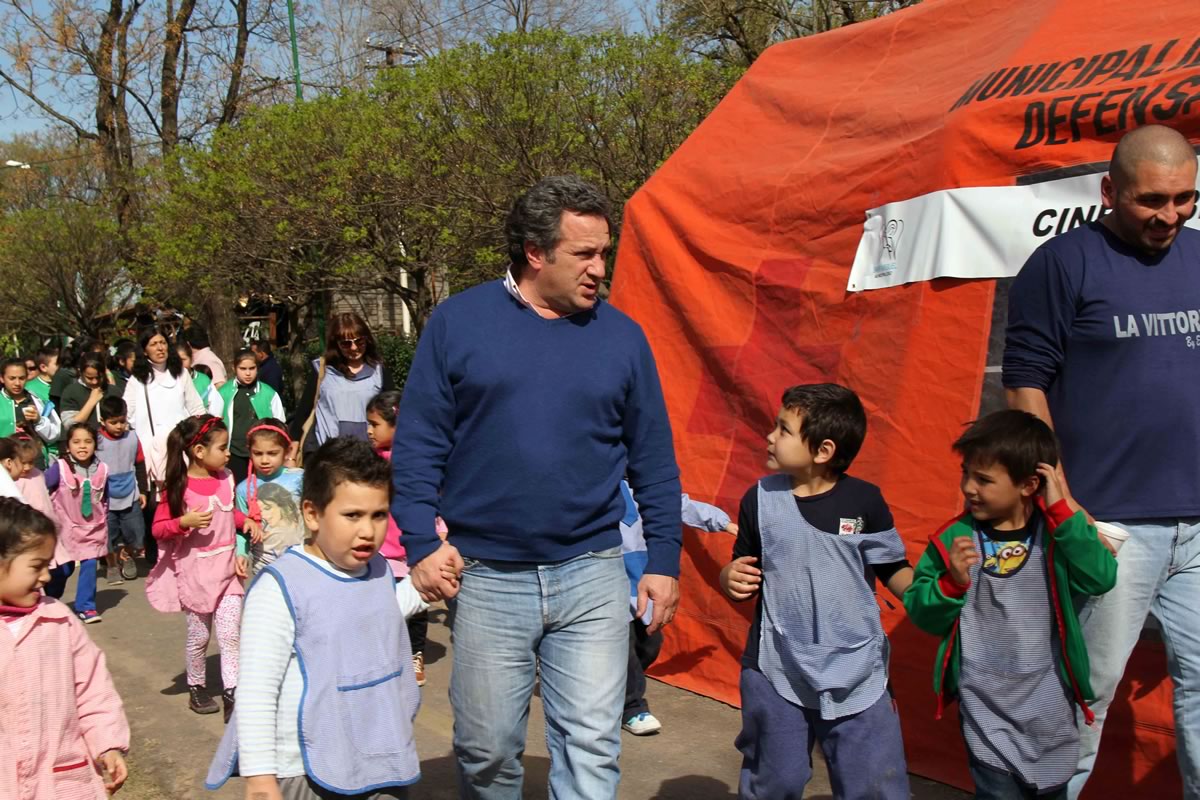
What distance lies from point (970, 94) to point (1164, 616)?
7.99ft

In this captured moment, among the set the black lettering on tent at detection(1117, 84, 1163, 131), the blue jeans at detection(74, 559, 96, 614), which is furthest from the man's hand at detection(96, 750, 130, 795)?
the blue jeans at detection(74, 559, 96, 614)

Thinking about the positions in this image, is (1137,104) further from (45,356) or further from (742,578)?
(45,356)

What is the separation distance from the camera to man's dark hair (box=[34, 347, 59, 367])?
13.7m

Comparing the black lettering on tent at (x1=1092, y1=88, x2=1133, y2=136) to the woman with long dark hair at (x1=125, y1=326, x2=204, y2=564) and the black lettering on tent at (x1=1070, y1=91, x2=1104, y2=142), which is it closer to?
the black lettering on tent at (x1=1070, y1=91, x2=1104, y2=142)

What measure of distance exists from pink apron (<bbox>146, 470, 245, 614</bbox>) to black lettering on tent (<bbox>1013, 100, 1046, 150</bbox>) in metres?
4.26

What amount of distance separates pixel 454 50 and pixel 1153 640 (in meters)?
10.3

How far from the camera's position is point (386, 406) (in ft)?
21.1

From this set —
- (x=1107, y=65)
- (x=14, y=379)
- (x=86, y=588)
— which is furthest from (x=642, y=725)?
(x=14, y=379)

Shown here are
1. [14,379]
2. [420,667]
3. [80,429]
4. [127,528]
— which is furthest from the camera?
[14,379]

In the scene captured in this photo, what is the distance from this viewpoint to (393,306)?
33.3m

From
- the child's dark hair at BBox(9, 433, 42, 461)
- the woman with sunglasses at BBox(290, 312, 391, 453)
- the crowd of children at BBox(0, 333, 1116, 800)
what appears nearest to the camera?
the crowd of children at BBox(0, 333, 1116, 800)

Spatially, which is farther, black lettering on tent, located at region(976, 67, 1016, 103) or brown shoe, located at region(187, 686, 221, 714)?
brown shoe, located at region(187, 686, 221, 714)

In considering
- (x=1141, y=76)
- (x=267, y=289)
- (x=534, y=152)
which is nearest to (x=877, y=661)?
→ (x=1141, y=76)

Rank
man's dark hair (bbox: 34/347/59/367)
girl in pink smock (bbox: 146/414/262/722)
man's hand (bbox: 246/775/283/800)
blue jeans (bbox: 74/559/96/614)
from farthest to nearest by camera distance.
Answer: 1. man's dark hair (bbox: 34/347/59/367)
2. blue jeans (bbox: 74/559/96/614)
3. girl in pink smock (bbox: 146/414/262/722)
4. man's hand (bbox: 246/775/283/800)
